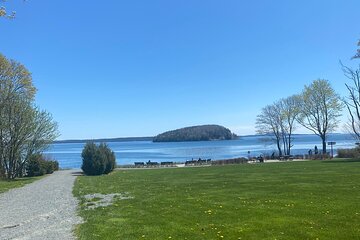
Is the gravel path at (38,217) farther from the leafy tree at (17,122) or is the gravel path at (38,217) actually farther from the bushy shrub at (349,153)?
the bushy shrub at (349,153)

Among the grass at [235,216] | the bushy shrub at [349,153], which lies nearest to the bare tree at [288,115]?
the bushy shrub at [349,153]

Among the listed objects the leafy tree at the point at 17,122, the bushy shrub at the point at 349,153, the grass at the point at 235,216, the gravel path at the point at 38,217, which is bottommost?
the gravel path at the point at 38,217

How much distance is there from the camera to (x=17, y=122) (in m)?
36.8

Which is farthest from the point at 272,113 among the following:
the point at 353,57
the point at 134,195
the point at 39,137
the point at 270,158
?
the point at 134,195

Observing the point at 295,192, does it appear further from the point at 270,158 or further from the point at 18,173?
the point at 270,158

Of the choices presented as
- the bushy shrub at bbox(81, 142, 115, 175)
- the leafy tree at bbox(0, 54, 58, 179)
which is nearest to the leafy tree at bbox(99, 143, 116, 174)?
the bushy shrub at bbox(81, 142, 115, 175)

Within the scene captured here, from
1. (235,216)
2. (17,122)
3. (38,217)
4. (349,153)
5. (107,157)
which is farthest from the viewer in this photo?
(349,153)

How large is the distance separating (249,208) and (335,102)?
56.3m

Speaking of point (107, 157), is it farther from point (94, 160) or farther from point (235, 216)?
point (235, 216)

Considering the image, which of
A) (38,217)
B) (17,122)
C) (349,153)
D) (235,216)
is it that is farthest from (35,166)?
(349,153)

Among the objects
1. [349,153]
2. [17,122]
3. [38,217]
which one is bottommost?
[38,217]

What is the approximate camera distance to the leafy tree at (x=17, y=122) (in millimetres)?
35384

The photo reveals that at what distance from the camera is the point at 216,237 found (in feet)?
28.7

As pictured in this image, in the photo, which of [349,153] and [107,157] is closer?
[107,157]
